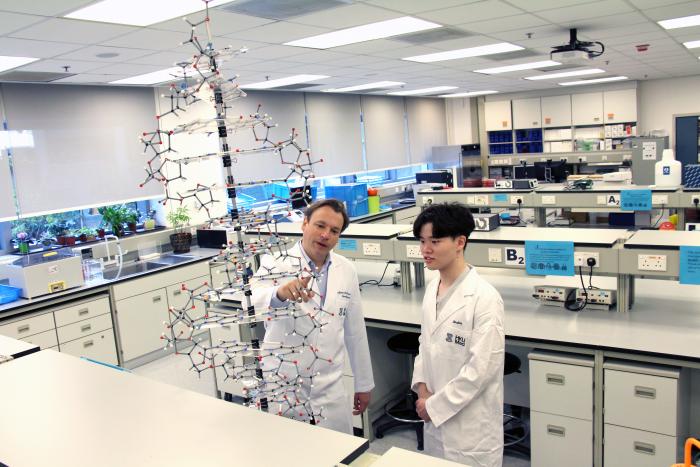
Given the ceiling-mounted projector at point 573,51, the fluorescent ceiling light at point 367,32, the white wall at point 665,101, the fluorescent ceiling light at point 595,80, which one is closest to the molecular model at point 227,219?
the fluorescent ceiling light at point 367,32

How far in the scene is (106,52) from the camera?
3.66 meters

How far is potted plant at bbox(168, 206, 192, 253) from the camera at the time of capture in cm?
548

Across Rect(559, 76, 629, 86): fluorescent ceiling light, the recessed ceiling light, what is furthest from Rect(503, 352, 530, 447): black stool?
Rect(559, 76, 629, 86): fluorescent ceiling light

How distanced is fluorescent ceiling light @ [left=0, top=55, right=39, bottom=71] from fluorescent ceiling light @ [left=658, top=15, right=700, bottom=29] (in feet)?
15.4

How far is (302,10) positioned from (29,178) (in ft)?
10.5

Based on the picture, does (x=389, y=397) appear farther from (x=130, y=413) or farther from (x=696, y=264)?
(x=130, y=413)

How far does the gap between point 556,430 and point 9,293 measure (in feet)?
12.4

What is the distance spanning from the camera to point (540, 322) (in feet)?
8.82

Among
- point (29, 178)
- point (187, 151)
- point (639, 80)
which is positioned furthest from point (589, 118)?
point (29, 178)

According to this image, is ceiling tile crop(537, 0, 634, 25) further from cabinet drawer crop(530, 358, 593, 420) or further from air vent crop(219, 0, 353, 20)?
cabinet drawer crop(530, 358, 593, 420)

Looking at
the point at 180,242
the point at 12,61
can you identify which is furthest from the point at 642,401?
the point at 180,242

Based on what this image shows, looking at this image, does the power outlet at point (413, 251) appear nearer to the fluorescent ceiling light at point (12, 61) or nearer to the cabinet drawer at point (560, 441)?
the cabinet drawer at point (560, 441)

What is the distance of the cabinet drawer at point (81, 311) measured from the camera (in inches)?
160

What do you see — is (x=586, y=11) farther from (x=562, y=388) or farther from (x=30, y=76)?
(x=30, y=76)
